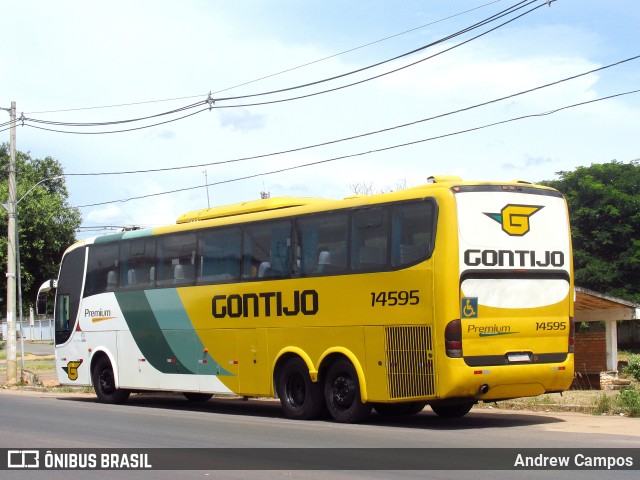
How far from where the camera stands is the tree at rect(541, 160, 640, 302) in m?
54.3

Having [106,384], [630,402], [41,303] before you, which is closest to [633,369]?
[630,402]

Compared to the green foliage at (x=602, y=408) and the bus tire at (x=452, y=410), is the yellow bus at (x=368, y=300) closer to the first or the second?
the bus tire at (x=452, y=410)

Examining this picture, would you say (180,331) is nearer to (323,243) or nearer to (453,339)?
(323,243)

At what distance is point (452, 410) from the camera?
17.3 meters

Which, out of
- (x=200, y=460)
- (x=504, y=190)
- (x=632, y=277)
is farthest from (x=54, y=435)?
(x=632, y=277)

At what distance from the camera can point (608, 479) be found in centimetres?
984

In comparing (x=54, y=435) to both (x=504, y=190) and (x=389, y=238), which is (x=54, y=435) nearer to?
(x=389, y=238)

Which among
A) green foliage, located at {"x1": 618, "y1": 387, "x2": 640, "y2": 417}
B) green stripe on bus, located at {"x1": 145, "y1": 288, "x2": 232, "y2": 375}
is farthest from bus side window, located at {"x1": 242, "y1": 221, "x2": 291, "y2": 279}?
green foliage, located at {"x1": 618, "y1": 387, "x2": 640, "y2": 417}

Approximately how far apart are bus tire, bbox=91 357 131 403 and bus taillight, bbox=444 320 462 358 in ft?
34.3

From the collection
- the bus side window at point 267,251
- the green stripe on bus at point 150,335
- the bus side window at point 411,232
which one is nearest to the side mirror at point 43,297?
the green stripe on bus at point 150,335

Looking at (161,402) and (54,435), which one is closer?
(54,435)

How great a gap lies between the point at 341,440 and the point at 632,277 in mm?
44566

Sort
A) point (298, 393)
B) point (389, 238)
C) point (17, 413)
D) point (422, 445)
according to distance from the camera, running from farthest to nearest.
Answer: point (17, 413) < point (298, 393) < point (389, 238) < point (422, 445)

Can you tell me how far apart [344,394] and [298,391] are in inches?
51.2
